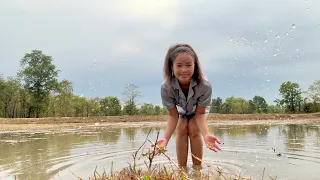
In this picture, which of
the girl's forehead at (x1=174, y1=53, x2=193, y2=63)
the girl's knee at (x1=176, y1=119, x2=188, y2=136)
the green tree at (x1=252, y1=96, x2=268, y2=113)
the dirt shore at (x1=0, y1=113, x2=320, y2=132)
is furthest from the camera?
the green tree at (x1=252, y1=96, x2=268, y2=113)

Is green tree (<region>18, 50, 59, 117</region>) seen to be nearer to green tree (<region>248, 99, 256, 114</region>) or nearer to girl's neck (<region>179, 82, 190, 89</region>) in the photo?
green tree (<region>248, 99, 256, 114</region>)

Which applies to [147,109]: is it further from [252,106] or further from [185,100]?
[185,100]

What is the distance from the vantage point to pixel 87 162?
4.65 metres

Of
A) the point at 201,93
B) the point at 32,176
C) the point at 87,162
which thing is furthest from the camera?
the point at 87,162

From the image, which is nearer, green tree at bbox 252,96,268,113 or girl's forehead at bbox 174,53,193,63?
girl's forehead at bbox 174,53,193,63

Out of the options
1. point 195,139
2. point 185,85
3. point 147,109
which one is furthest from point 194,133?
point 147,109

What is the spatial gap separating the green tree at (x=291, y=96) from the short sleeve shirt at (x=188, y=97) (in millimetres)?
35778

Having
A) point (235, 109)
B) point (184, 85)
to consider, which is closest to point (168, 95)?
point (184, 85)

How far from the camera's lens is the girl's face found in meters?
3.80

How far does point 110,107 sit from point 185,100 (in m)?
43.7

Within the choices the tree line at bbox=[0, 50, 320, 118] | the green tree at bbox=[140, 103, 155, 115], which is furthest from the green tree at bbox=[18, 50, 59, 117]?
the green tree at bbox=[140, 103, 155, 115]

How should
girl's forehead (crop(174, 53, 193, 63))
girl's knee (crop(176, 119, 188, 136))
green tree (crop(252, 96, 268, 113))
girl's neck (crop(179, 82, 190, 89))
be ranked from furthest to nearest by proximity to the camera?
green tree (crop(252, 96, 268, 113)) < girl's knee (crop(176, 119, 188, 136)) < girl's neck (crop(179, 82, 190, 89)) < girl's forehead (crop(174, 53, 193, 63))

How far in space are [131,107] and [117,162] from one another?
39.4 meters

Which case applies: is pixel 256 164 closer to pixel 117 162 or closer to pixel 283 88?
pixel 117 162
